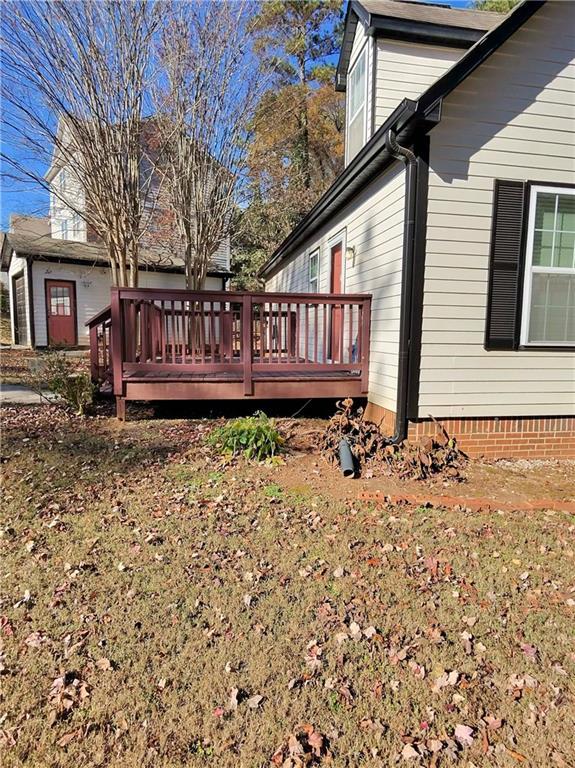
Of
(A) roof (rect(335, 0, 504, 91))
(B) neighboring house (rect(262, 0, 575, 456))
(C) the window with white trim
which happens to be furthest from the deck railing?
(A) roof (rect(335, 0, 504, 91))

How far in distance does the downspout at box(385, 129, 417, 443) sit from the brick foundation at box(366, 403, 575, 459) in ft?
0.53

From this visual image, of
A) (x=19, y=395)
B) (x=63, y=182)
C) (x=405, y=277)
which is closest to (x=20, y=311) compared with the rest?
(x=63, y=182)

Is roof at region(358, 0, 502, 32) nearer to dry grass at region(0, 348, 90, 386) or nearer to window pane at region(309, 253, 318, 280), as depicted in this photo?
window pane at region(309, 253, 318, 280)

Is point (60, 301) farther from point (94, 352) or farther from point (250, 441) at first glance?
point (250, 441)

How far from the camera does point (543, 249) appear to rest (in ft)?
15.8

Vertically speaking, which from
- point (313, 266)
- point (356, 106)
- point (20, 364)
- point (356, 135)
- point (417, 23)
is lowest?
point (20, 364)

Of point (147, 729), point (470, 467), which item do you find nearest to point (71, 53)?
point (470, 467)

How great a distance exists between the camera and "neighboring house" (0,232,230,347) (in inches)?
574

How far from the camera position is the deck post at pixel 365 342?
557 cm

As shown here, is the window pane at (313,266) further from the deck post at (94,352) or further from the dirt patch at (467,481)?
the dirt patch at (467,481)

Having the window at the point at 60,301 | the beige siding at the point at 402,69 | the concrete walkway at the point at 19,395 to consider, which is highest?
the beige siding at the point at 402,69

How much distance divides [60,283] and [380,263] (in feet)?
42.8

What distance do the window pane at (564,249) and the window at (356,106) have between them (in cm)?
345

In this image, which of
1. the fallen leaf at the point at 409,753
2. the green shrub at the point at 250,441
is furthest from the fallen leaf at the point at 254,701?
the green shrub at the point at 250,441
